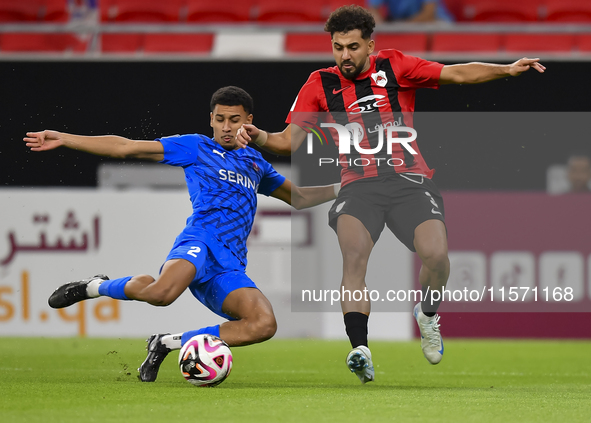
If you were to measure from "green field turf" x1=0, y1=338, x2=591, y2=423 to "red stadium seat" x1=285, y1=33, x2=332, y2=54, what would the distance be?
12.7 feet

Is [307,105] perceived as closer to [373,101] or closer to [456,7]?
[373,101]

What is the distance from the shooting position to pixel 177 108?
32.9ft

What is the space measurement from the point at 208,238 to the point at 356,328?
3.50ft

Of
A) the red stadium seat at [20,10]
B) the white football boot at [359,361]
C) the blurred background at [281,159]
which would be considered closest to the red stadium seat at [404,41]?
the blurred background at [281,159]

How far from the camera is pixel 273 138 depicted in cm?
504

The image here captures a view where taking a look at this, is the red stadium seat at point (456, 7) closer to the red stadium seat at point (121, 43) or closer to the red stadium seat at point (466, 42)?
the red stadium seat at point (466, 42)

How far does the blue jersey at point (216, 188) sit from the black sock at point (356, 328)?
866mm

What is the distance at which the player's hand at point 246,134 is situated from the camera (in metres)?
4.75

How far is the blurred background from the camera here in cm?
917

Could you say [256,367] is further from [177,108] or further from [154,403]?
[177,108]

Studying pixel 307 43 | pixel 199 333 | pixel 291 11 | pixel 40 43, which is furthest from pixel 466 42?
pixel 199 333

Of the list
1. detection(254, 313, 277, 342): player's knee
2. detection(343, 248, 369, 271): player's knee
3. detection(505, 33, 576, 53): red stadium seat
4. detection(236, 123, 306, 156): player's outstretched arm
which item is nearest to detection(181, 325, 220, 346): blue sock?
detection(254, 313, 277, 342): player's knee

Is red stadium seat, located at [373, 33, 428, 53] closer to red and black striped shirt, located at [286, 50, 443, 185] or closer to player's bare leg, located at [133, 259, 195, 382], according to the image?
red and black striped shirt, located at [286, 50, 443, 185]

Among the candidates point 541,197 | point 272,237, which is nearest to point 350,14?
point 272,237
